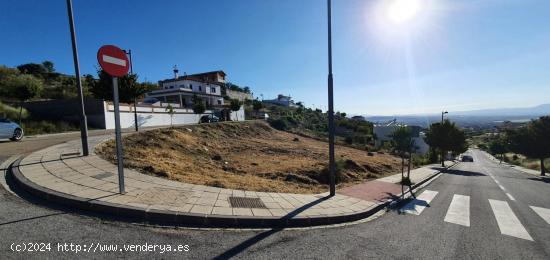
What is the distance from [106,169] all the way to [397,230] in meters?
7.79

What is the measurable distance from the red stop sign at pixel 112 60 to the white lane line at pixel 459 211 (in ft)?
27.7

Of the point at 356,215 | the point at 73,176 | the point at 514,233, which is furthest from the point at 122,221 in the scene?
the point at 514,233

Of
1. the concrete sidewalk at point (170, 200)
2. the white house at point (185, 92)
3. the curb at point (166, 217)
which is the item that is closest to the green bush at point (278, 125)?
the white house at point (185, 92)

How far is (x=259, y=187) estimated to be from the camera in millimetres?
8289

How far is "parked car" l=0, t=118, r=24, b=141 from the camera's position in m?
13.0

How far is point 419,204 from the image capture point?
8836 millimetres

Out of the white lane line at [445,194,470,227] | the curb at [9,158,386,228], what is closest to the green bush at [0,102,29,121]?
the curb at [9,158,386,228]

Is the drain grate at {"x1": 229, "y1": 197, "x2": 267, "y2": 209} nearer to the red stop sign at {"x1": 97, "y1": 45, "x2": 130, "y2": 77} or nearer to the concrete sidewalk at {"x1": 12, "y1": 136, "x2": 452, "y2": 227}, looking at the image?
the concrete sidewalk at {"x1": 12, "y1": 136, "x2": 452, "y2": 227}

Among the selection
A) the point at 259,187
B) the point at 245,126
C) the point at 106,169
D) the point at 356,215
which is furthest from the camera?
the point at 245,126

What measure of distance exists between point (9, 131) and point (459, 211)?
19.7m

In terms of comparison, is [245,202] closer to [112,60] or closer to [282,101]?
[112,60]

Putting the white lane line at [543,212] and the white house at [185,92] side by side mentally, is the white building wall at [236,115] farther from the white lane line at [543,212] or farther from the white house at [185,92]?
the white lane line at [543,212]

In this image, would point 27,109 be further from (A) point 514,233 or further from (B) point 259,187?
(A) point 514,233

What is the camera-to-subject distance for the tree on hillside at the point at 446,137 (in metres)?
35.1
